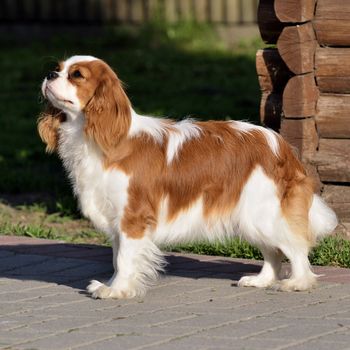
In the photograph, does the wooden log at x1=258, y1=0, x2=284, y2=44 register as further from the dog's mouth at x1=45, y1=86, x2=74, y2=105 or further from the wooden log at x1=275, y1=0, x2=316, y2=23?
the dog's mouth at x1=45, y1=86, x2=74, y2=105

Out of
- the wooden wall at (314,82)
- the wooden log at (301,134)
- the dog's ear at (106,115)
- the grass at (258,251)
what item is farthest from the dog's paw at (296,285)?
the wooden log at (301,134)

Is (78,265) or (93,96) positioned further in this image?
(78,265)

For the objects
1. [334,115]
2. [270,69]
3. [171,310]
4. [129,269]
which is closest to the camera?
[171,310]

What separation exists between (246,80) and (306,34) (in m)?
7.12

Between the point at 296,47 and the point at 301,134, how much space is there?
1.97ft

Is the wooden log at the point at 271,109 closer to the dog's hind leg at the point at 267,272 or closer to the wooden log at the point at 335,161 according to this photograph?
the wooden log at the point at 335,161

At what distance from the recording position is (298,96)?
732cm

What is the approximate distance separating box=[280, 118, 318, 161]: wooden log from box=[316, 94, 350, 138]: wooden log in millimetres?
79

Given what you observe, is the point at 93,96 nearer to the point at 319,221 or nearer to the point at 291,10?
the point at 319,221

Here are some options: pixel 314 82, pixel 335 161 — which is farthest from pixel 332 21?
pixel 335 161

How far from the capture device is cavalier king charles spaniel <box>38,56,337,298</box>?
5969 mm

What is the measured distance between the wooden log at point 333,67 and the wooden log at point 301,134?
30 centimetres

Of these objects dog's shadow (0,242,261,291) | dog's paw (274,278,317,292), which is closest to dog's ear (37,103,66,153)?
dog's shadow (0,242,261,291)

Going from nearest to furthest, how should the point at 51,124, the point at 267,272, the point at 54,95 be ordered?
the point at 54,95 → the point at 51,124 → the point at 267,272
